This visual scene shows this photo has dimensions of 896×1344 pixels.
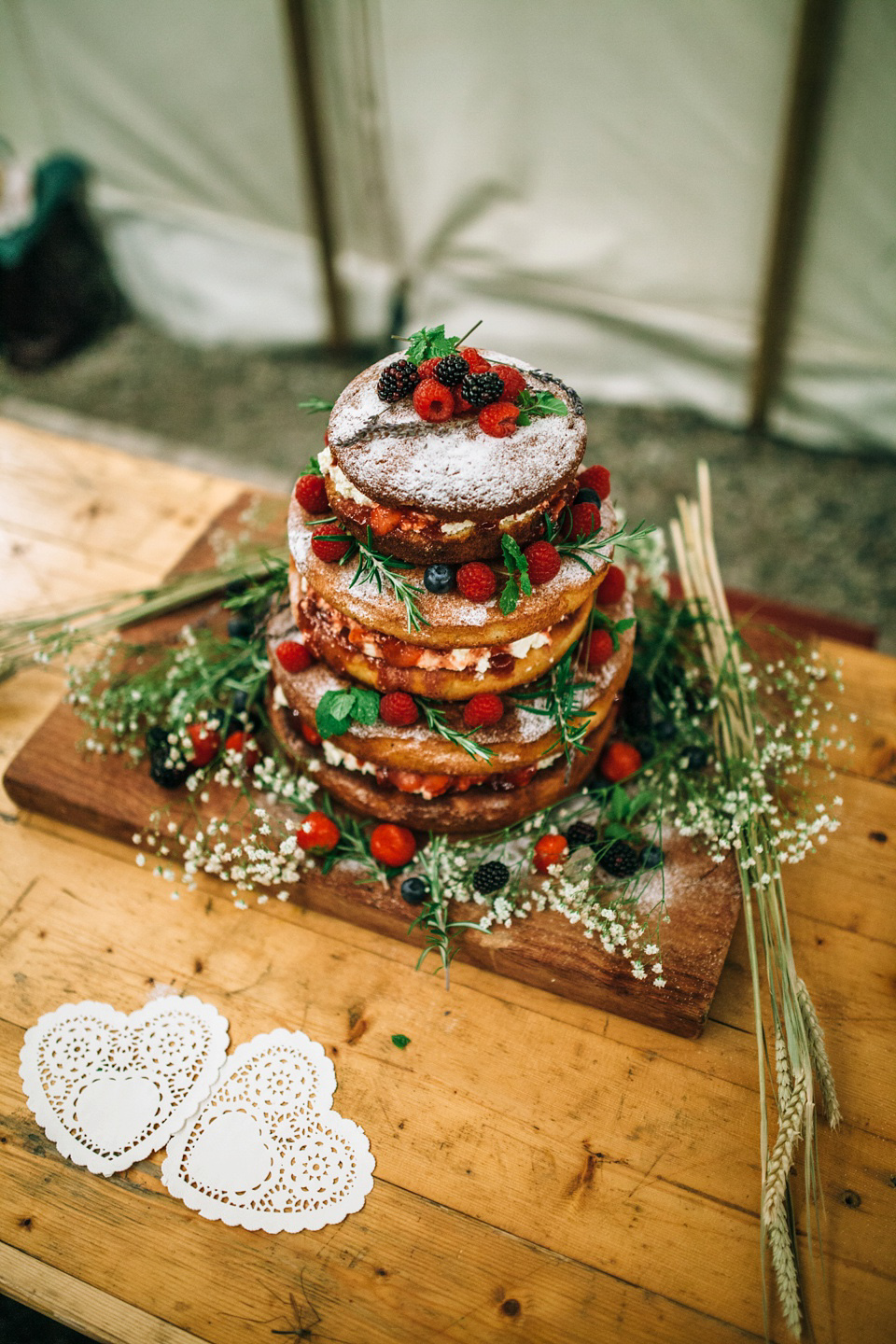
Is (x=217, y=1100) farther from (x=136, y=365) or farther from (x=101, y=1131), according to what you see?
(x=136, y=365)

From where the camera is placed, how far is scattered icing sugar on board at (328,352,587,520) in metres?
2.23

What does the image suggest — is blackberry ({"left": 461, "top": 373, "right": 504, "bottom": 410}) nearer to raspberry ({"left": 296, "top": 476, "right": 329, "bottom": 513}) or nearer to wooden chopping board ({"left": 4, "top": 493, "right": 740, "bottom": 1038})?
raspberry ({"left": 296, "top": 476, "right": 329, "bottom": 513})

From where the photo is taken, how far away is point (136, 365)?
6543 millimetres

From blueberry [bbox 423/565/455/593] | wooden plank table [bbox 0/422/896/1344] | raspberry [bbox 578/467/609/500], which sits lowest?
wooden plank table [bbox 0/422/896/1344]

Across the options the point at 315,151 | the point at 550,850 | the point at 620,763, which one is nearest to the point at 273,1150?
the point at 550,850

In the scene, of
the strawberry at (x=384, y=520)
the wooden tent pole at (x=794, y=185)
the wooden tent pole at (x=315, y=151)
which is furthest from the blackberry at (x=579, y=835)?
the wooden tent pole at (x=315, y=151)

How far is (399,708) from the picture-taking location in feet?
8.31

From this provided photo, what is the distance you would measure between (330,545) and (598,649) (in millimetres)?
814

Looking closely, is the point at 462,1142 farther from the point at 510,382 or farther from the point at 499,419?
the point at 510,382

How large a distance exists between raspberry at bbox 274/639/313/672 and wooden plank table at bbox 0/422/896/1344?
2.43 feet

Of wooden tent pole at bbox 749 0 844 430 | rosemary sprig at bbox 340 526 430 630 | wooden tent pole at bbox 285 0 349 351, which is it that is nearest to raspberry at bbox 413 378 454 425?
rosemary sprig at bbox 340 526 430 630

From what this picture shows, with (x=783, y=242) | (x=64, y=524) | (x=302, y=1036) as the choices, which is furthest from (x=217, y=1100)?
(x=783, y=242)

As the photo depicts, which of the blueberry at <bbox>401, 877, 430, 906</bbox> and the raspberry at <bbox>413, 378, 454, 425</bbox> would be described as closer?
the raspberry at <bbox>413, 378, 454, 425</bbox>

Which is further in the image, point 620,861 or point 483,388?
point 620,861
